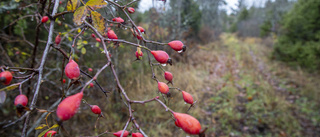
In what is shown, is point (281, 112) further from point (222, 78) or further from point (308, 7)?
point (308, 7)

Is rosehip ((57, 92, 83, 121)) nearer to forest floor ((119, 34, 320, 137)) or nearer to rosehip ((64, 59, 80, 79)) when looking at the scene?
rosehip ((64, 59, 80, 79))

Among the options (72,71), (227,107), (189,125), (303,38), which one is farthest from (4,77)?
(303,38)

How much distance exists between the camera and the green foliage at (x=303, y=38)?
4.40 metres

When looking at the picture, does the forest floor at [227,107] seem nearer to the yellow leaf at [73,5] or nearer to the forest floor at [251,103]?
the forest floor at [251,103]

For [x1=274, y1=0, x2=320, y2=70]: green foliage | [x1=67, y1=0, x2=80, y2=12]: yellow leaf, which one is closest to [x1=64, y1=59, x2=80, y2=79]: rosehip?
[x1=67, y1=0, x2=80, y2=12]: yellow leaf

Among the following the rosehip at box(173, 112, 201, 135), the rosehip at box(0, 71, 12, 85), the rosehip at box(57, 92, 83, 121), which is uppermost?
the rosehip at box(0, 71, 12, 85)

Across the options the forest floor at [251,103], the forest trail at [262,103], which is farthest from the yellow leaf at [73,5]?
the forest trail at [262,103]

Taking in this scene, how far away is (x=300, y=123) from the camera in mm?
2711

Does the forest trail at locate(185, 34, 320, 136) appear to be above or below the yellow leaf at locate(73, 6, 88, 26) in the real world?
below

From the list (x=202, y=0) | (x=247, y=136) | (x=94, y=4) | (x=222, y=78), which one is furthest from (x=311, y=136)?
(x=202, y=0)

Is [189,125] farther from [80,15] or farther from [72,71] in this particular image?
[80,15]

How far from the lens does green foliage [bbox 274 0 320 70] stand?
4402 millimetres

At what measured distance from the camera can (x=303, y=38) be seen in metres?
5.20

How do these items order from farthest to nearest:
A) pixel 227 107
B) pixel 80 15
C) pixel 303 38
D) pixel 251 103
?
pixel 303 38 < pixel 251 103 < pixel 227 107 < pixel 80 15
